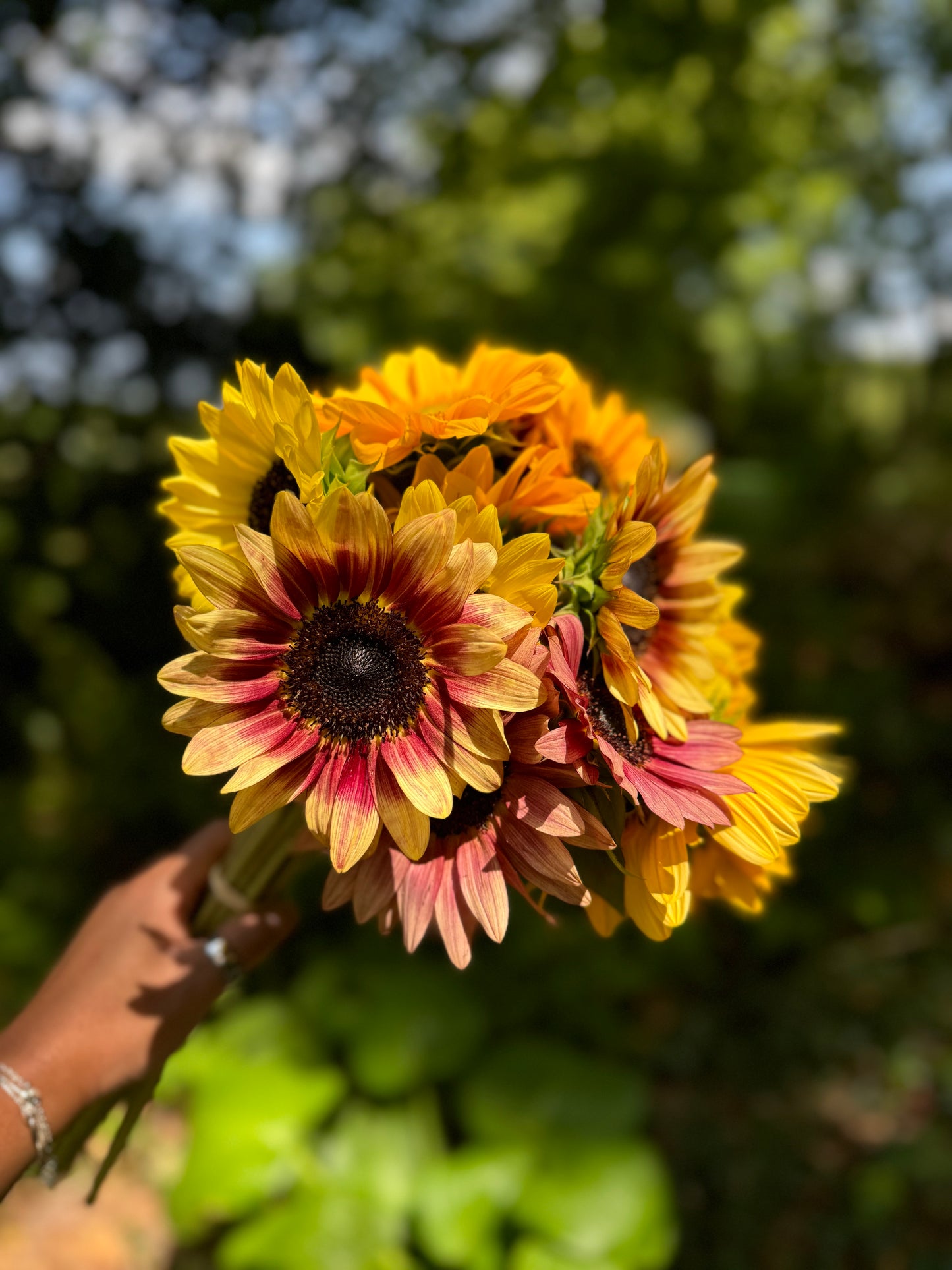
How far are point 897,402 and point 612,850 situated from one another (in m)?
4.79

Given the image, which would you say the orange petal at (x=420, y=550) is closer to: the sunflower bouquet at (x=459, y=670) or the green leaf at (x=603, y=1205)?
the sunflower bouquet at (x=459, y=670)

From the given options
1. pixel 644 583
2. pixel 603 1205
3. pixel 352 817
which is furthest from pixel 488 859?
pixel 603 1205

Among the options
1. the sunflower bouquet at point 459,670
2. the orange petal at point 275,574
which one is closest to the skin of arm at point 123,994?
the sunflower bouquet at point 459,670

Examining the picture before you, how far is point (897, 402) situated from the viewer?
4895 millimetres

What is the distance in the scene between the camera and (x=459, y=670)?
0.74m

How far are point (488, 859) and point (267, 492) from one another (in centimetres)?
41

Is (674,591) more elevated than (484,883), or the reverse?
(674,591)

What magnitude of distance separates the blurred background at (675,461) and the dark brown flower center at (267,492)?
6.19 ft

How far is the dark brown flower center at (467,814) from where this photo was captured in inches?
32.2

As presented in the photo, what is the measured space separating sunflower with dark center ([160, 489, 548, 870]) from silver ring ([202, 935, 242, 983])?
450 millimetres

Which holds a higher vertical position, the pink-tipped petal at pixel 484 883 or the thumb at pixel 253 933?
the pink-tipped petal at pixel 484 883

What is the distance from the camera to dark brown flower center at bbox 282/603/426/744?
0.76 meters

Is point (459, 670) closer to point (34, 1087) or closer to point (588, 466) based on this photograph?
point (588, 466)

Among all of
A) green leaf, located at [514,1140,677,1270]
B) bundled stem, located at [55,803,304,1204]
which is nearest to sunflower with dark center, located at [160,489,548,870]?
bundled stem, located at [55,803,304,1204]
